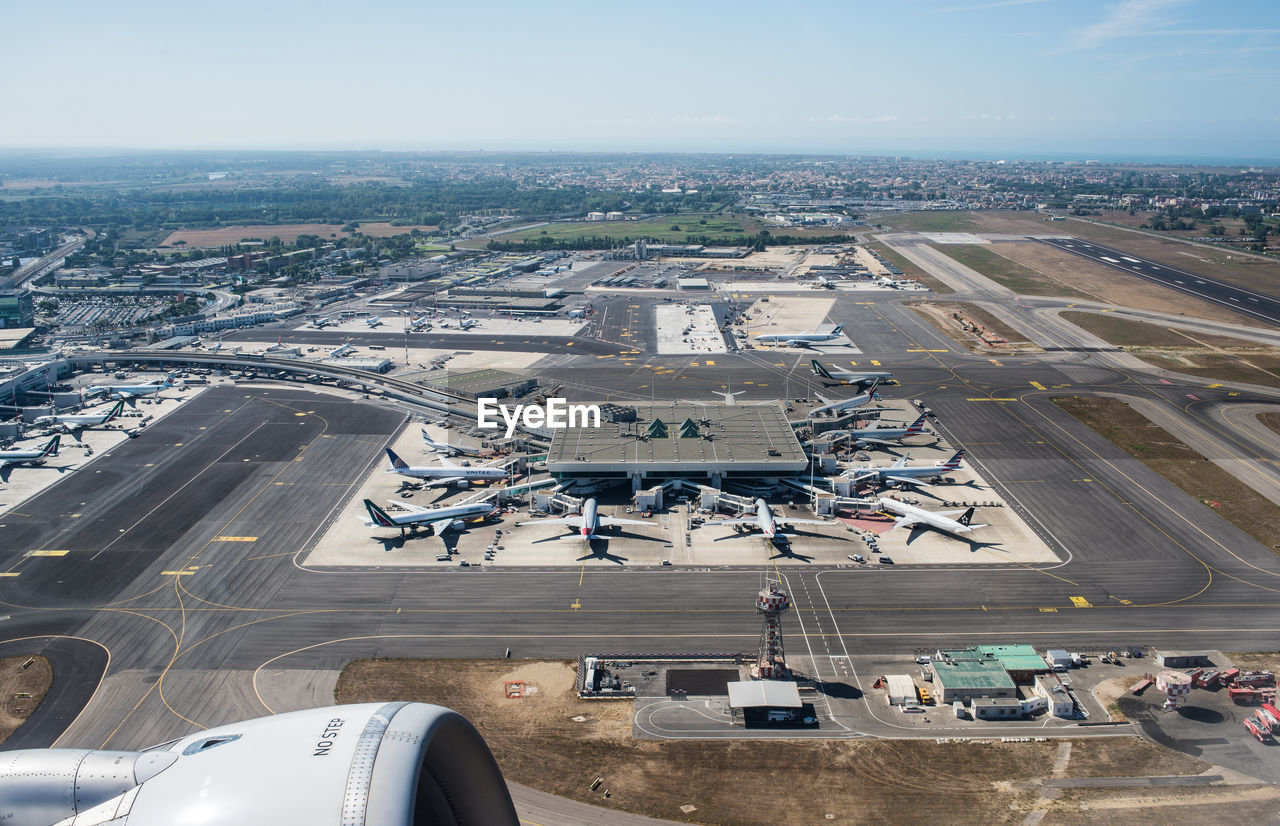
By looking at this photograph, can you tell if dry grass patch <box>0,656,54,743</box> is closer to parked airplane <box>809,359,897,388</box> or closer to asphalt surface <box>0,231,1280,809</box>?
asphalt surface <box>0,231,1280,809</box>

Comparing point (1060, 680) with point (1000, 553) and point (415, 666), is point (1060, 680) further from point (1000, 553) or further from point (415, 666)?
point (415, 666)

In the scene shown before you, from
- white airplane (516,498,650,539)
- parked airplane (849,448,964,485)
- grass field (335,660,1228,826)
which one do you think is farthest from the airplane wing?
parked airplane (849,448,964,485)

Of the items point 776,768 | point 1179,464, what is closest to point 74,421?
point 776,768

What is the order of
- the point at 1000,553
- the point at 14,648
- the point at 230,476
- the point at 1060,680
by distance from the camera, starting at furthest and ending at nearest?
1. the point at 230,476
2. the point at 1000,553
3. the point at 14,648
4. the point at 1060,680

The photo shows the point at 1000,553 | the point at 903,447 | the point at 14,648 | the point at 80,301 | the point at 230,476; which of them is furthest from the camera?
the point at 80,301

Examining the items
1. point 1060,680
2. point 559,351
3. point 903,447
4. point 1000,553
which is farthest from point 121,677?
point 559,351

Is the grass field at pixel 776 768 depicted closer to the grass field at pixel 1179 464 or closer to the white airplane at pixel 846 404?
the grass field at pixel 1179 464
